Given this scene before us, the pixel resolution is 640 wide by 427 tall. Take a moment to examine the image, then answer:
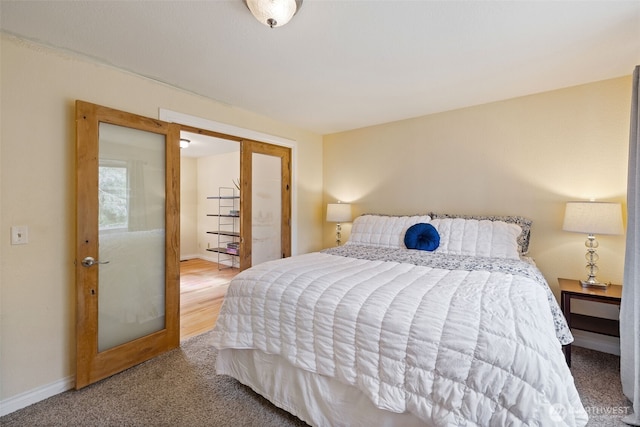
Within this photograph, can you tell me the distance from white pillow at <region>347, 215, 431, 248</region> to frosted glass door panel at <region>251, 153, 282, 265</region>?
1059mm

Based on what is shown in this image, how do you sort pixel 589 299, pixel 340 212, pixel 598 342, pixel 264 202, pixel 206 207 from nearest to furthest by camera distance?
pixel 589 299
pixel 598 342
pixel 264 202
pixel 340 212
pixel 206 207

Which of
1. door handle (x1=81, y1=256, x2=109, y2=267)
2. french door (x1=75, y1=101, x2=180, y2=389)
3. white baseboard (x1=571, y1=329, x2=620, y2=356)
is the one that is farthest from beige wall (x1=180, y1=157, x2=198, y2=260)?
white baseboard (x1=571, y1=329, x2=620, y2=356)

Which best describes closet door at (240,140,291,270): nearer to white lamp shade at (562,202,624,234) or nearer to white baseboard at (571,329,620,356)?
white lamp shade at (562,202,624,234)

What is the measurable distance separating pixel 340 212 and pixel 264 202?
1032 mm

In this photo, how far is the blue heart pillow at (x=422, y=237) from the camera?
9.04 feet

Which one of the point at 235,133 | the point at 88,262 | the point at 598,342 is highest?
the point at 235,133

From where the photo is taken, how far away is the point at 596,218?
2.16 metres

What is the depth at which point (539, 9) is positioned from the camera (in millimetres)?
1555

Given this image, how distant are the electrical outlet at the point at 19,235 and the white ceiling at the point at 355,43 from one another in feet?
4.07

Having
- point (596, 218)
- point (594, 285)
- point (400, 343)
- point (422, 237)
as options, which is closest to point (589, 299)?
point (594, 285)

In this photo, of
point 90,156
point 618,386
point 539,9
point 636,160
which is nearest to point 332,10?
point 539,9

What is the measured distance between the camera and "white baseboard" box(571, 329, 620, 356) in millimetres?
2367

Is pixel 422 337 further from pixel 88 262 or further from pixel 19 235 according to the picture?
pixel 19 235

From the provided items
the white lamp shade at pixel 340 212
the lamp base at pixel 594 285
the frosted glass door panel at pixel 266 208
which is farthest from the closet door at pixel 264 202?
the lamp base at pixel 594 285
